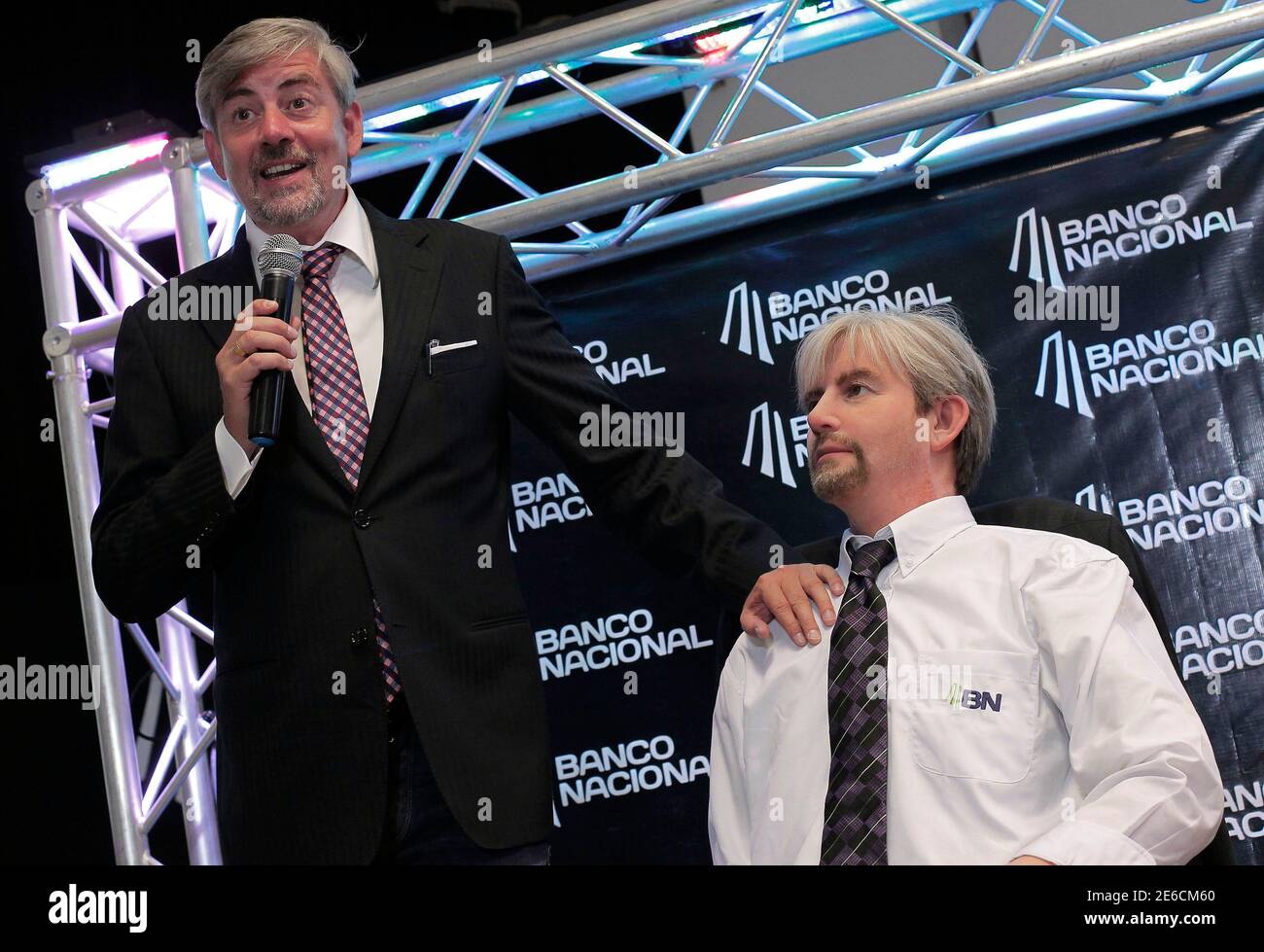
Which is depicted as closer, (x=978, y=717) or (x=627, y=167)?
(x=978, y=717)

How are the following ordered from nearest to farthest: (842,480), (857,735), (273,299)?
(273,299) < (857,735) < (842,480)

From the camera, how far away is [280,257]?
2.10 m

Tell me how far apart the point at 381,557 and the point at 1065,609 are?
1.00 meters

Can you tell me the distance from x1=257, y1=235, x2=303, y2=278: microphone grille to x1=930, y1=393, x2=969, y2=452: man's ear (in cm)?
112

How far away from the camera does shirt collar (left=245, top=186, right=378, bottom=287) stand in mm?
2254

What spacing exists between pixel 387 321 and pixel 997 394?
186cm

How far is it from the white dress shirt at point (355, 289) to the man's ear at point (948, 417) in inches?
38.6

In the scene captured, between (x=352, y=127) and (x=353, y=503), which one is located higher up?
(x=352, y=127)

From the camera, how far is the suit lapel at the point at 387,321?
82.2 inches
